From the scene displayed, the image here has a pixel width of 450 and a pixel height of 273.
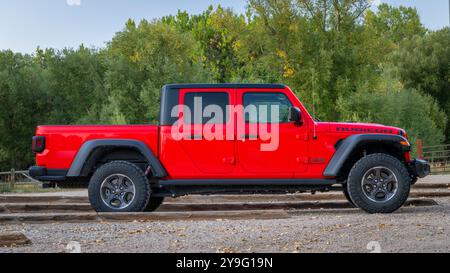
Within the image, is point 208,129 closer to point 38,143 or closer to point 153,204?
point 153,204

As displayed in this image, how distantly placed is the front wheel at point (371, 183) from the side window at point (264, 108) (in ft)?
4.55

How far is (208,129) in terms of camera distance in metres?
10.2

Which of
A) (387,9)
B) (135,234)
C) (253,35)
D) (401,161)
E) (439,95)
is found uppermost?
(387,9)

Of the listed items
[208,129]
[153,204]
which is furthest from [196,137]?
[153,204]

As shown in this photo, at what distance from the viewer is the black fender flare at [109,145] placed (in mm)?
10094

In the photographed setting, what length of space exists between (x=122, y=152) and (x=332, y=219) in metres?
3.44

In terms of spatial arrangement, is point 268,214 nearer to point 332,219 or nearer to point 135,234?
point 332,219

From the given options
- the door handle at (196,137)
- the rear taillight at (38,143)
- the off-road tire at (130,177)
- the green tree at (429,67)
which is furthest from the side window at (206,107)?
the green tree at (429,67)

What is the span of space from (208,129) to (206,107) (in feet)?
1.16

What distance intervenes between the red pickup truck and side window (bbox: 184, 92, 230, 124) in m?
0.02

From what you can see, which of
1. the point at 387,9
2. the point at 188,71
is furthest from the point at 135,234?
the point at 387,9

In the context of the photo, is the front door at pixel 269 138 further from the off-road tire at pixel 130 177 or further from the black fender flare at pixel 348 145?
the off-road tire at pixel 130 177

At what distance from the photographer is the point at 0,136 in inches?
1987

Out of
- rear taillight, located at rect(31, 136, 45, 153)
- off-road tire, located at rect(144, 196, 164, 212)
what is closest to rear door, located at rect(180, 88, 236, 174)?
off-road tire, located at rect(144, 196, 164, 212)
